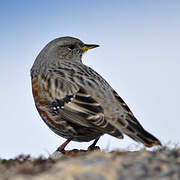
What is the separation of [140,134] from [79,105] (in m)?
1.54

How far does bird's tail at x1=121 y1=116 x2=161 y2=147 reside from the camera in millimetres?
7934

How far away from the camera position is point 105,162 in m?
5.68

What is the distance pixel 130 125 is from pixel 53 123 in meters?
2.12

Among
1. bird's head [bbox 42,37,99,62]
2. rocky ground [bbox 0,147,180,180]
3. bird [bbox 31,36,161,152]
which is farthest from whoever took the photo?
bird's head [bbox 42,37,99,62]

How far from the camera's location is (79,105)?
8883mm

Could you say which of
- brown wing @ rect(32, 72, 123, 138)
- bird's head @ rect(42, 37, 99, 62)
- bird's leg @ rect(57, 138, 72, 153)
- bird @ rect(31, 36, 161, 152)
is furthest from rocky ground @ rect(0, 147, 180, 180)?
bird's head @ rect(42, 37, 99, 62)

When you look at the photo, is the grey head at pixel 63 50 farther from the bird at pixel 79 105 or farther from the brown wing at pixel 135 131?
the brown wing at pixel 135 131

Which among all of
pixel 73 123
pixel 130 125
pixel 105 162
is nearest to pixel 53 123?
pixel 73 123

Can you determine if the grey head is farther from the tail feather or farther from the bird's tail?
the tail feather

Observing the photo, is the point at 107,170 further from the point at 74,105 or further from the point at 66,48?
the point at 66,48

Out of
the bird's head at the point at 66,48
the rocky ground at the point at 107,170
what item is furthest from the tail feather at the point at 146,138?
the bird's head at the point at 66,48

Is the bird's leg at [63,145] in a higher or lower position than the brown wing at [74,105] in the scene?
lower

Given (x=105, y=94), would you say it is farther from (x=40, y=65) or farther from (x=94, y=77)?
(x=40, y=65)

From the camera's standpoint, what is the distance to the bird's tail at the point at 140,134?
7934 millimetres
